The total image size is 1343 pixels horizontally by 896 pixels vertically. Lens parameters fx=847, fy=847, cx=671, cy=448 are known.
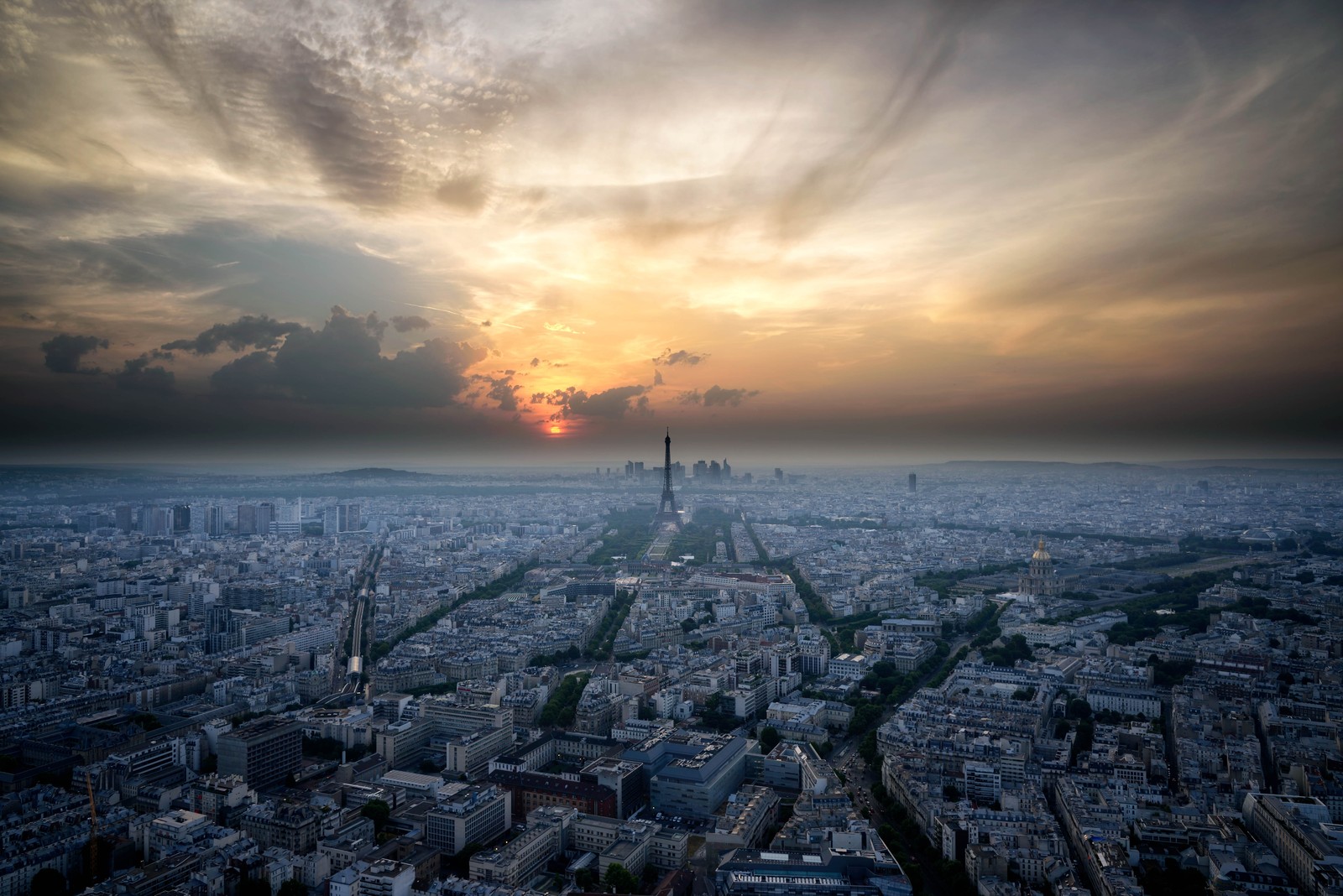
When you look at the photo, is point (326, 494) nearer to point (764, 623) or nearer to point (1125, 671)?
point (764, 623)

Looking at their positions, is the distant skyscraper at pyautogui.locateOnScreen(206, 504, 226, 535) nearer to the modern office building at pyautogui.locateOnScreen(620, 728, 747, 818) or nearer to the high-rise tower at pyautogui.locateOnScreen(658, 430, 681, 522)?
the high-rise tower at pyautogui.locateOnScreen(658, 430, 681, 522)

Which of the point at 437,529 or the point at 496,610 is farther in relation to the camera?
the point at 437,529

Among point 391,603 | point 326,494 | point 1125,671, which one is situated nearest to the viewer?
point 1125,671

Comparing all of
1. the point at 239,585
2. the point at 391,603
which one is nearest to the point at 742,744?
the point at 391,603

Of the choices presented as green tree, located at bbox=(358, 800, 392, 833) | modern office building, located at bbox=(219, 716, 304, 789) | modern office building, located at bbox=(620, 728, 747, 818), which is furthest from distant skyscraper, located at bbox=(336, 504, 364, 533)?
green tree, located at bbox=(358, 800, 392, 833)

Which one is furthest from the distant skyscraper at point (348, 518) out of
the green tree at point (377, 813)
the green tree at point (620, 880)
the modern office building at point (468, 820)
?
the green tree at point (620, 880)

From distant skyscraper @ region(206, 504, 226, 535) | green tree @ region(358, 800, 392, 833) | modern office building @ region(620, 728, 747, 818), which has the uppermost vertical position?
distant skyscraper @ region(206, 504, 226, 535)

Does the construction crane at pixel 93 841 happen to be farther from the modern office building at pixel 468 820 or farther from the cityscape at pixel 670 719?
the modern office building at pixel 468 820
